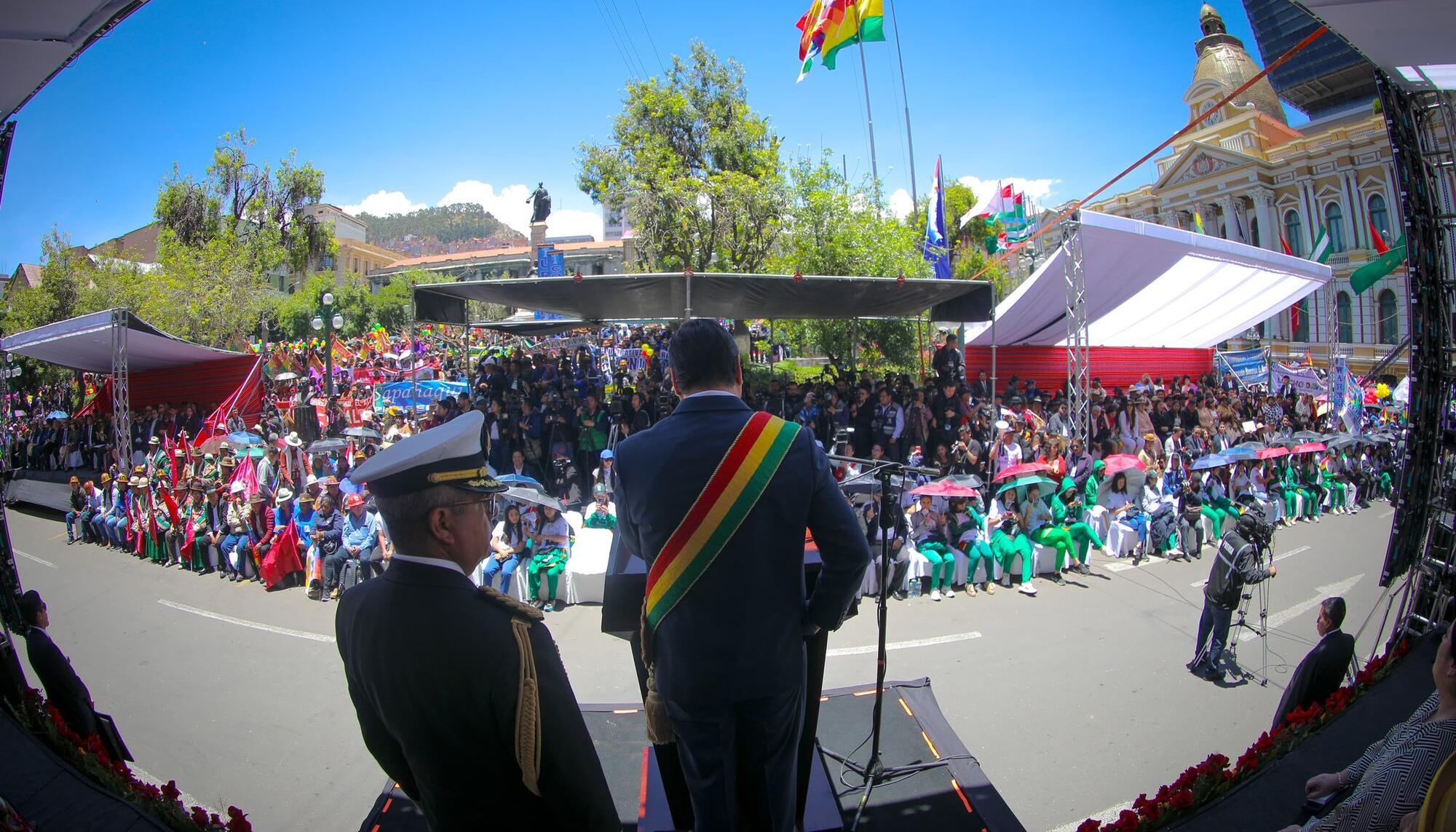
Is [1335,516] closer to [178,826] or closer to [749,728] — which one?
[749,728]

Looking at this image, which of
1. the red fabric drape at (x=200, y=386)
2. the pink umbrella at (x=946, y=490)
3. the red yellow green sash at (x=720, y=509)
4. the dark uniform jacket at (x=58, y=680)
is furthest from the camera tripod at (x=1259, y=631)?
the red fabric drape at (x=200, y=386)

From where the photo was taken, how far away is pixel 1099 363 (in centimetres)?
1642

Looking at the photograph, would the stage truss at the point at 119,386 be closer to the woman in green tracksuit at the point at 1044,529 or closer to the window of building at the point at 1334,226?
the woman in green tracksuit at the point at 1044,529

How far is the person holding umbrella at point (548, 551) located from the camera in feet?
22.4

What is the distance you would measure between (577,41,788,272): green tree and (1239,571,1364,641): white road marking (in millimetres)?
13285

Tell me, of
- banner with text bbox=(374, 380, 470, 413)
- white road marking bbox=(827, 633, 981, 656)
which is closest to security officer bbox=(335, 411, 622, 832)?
white road marking bbox=(827, 633, 981, 656)

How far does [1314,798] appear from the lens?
2223 mm

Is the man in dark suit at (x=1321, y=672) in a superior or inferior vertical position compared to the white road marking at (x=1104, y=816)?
superior

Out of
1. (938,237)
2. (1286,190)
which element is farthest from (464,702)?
(1286,190)

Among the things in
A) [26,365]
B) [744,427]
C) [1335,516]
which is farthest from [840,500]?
[1335,516]

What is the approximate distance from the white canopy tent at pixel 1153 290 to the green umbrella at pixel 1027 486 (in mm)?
2921

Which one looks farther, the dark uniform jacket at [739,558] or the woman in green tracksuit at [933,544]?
the woman in green tracksuit at [933,544]

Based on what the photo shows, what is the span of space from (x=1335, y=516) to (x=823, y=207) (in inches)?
466

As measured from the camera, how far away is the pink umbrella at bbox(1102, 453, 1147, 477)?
7934 mm
